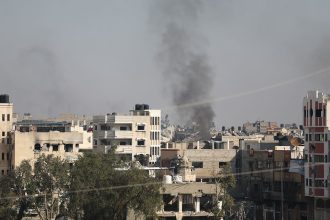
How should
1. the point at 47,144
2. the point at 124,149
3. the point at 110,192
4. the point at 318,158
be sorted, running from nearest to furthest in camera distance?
the point at 110,192, the point at 318,158, the point at 47,144, the point at 124,149

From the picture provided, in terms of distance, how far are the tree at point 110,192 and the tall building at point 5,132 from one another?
1173 cm

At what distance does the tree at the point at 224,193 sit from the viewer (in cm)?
6006

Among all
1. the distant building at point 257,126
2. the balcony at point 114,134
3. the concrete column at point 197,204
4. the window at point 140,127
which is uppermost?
the distant building at point 257,126

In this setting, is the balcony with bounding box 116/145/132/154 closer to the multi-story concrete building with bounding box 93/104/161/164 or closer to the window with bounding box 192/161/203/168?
the multi-story concrete building with bounding box 93/104/161/164

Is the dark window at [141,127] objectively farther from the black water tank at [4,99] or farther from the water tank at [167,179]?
the water tank at [167,179]

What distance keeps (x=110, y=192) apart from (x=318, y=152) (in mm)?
11294

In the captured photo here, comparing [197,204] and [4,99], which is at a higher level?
[4,99]

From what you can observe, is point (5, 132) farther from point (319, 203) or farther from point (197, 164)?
point (319, 203)

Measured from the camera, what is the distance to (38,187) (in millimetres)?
62219

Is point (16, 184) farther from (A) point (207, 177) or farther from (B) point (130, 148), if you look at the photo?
(B) point (130, 148)

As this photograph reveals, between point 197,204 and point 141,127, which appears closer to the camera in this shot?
point 197,204

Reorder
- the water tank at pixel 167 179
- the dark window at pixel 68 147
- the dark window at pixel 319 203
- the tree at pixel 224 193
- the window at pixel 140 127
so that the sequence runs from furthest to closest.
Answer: the window at pixel 140 127
the dark window at pixel 68 147
the water tank at pixel 167 179
the dark window at pixel 319 203
the tree at pixel 224 193

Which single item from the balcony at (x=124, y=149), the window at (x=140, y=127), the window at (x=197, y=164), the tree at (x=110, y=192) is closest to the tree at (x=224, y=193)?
the tree at (x=110, y=192)

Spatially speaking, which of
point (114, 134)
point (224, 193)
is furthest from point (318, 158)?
point (114, 134)
